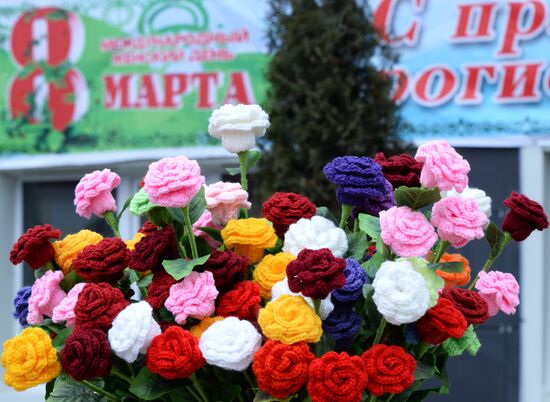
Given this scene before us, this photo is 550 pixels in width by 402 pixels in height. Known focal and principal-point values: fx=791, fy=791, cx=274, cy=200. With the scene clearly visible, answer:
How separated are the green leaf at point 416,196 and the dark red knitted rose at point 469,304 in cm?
14

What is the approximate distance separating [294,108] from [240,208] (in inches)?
68.7

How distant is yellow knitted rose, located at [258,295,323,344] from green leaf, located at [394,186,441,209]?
176 mm

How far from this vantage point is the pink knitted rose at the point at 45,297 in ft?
3.53

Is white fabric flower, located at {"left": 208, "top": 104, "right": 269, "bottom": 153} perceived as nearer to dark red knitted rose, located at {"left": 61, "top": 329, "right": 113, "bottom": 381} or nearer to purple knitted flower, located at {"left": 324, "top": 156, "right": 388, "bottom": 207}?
purple knitted flower, located at {"left": 324, "top": 156, "right": 388, "bottom": 207}

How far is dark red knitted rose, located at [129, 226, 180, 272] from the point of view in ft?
3.35

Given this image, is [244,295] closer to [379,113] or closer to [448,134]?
[379,113]

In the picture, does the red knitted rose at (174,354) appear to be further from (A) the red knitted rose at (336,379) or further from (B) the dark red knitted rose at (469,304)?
(B) the dark red knitted rose at (469,304)

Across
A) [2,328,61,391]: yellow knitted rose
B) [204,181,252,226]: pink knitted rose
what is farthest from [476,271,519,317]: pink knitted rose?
[2,328,61,391]: yellow knitted rose

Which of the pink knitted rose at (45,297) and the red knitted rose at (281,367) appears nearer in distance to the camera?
the red knitted rose at (281,367)

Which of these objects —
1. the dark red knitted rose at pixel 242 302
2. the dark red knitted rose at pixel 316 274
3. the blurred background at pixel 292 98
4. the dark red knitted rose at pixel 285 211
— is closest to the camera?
the dark red knitted rose at pixel 316 274

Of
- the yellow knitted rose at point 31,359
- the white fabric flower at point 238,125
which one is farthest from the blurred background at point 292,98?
the yellow knitted rose at point 31,359

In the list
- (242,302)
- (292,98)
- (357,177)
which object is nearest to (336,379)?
(242,302)

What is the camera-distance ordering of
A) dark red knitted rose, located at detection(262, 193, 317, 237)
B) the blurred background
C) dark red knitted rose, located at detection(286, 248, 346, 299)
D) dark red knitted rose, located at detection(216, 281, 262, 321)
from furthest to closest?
1. the blurred background
2. dark red knitted rose, located at detection(262, 193, 317, 237)
3. dark red knitted rose, located at detection(216, 281, 262, 321)
4. dark red knitted rose, located at detection(286, 248, 346, 299)

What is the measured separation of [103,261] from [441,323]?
44 cm
